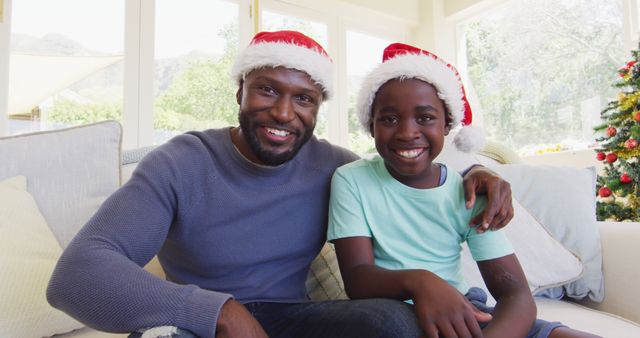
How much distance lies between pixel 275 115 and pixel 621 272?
1.13 metres

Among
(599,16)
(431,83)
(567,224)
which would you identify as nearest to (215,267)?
(431,83)

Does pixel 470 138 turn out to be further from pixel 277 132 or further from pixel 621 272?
pixel 621 272

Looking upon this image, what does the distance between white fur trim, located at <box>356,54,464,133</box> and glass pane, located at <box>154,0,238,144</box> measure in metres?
2.93

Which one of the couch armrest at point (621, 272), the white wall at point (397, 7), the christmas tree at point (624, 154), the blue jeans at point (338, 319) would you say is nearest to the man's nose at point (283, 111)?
the blue jeans at point (338, 319)

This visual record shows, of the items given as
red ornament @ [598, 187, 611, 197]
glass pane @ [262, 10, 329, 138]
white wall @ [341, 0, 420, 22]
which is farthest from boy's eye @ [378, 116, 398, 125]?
white wall @ [341, 0, 420, 22]

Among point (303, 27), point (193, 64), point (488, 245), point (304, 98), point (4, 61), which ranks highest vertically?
point (303, 27)

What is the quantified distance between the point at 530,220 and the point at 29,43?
139 inches

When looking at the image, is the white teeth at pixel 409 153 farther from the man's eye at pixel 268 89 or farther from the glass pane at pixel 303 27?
the glass pane at pixel 303 27

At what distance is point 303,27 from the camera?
474 centimetres

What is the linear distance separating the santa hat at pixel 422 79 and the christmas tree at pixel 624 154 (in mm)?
2378

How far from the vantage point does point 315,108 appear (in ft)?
3.65

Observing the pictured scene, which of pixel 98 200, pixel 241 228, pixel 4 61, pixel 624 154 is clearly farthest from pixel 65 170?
pixel 624 154

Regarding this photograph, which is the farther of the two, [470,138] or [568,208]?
[568,208]

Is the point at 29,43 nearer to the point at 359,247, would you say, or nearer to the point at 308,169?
the point at 308,169
